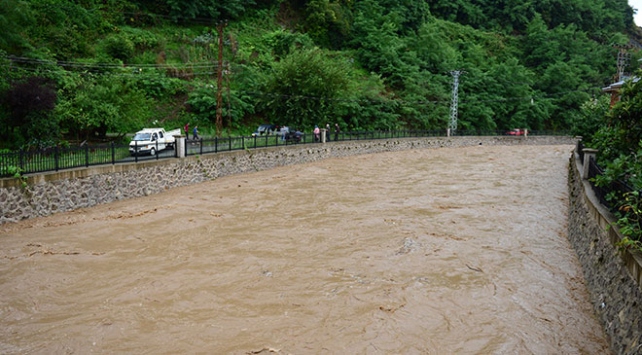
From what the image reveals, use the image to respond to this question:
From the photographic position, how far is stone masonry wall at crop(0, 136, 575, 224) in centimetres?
1304

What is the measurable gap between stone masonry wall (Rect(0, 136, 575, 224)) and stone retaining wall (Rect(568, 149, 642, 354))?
14852 mm

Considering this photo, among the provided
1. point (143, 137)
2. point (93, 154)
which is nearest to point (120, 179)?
point (93, 154)

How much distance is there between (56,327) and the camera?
7.16m

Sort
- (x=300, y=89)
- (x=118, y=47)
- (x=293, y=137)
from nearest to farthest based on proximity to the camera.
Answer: (x=293, y=137) → (x=300, y=89) → (x=118, y=47)

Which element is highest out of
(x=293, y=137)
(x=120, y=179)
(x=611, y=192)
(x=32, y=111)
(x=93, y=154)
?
(x=32, y=111)

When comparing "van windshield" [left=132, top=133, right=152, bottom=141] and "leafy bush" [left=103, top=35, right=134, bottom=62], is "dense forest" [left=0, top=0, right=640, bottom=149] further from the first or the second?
"van windshield" [left=132, top=133, right=152, bottom=141]

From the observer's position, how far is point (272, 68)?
126ft

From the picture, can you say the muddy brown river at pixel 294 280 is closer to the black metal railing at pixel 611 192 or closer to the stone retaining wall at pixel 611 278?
the stone retaining wall at pixel 611 278

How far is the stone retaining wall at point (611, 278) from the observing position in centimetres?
571

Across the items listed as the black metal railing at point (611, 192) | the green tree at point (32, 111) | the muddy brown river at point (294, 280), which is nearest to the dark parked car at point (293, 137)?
the muddy brown river at point (294, 280)

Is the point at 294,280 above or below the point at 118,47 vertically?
below

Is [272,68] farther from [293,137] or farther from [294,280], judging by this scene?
Answer: [294,280]

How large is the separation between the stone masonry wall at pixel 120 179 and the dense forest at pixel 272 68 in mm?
4968

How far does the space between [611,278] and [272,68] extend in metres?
34.4
